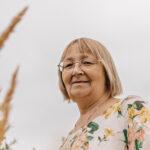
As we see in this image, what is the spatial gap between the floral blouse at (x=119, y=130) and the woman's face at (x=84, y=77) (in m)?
0.19

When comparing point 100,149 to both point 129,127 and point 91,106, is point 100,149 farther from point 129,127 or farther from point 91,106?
point 91,106

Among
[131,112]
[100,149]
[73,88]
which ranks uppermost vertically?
[73,88]

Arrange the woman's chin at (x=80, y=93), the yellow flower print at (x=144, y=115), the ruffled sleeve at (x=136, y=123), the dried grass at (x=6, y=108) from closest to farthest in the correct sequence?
1. the dried grass at (x=6, y=108)
2. the ruffled sleeve at (x=136, y=123)
3. the yellow flower print at (x=144, y=115)
4. the woman's chin at (x=80, y=93)

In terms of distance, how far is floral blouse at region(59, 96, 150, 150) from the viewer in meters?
2.46

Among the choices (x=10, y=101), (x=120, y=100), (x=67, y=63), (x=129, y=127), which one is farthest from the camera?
(x=67, y=63)

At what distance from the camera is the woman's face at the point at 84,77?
2805mm

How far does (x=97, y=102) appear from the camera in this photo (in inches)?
113

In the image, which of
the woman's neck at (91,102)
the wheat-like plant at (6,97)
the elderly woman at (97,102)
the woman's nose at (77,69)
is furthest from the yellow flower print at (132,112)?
the wheat-like plant at (6,97)

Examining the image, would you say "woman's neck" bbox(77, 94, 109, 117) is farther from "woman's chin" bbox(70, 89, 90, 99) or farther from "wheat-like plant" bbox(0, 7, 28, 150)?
"wheat-like plant" bbox(0, 7, 28, 150)

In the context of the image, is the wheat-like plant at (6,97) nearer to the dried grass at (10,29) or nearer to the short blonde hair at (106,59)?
the dried grass at (10,29)

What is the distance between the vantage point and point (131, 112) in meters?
2.57

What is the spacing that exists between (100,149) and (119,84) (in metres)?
0.58

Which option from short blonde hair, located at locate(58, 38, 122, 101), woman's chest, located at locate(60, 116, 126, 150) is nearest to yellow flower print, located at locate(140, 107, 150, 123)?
woman's chest, located at locate(60, 116, 126, 150)

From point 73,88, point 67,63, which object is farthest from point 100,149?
point 67,63
